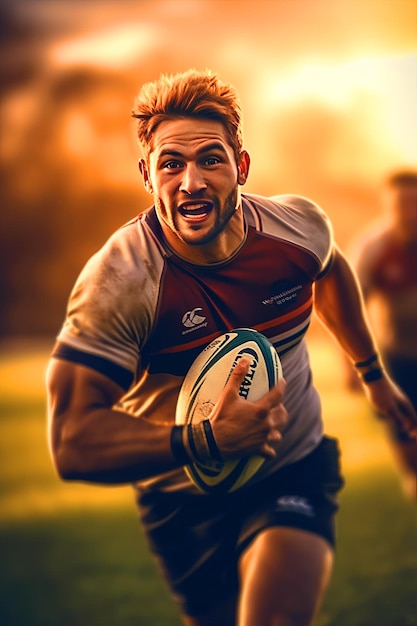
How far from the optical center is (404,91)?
3291mm

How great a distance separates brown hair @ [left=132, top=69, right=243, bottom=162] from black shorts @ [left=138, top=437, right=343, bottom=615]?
0.96 meters

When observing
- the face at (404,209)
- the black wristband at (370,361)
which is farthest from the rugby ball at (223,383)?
the face at (404,209)

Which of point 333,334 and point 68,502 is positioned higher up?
point 333,334

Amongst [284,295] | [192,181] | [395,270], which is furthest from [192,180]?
Result: [395,270]

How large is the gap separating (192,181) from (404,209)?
1.51m

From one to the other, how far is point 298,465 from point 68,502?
4.59ft

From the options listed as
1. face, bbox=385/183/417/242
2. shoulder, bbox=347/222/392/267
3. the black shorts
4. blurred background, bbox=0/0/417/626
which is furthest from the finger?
face, bbox=385/183/417/242

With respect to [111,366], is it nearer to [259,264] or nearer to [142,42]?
[259,264]

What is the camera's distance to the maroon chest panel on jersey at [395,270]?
149 inches

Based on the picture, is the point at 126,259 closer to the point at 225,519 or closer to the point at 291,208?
the point at 291,208

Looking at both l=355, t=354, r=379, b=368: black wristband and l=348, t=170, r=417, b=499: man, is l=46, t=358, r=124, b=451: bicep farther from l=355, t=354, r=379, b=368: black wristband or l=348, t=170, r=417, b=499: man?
l=348, t=170, r=417, b=499: man

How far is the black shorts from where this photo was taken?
2549 millimetres

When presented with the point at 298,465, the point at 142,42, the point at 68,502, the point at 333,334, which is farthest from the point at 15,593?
the point at 142,42

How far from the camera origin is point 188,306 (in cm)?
246
